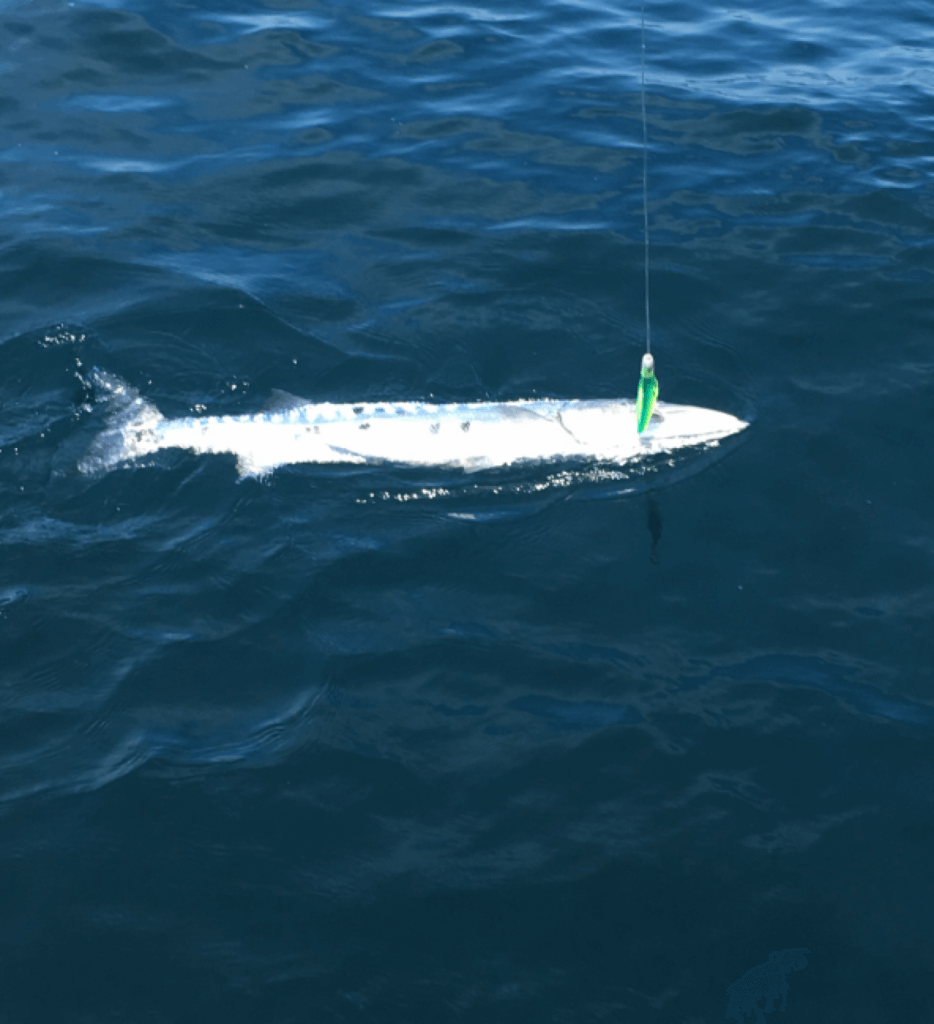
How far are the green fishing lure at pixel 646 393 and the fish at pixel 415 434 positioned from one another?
0.52 m

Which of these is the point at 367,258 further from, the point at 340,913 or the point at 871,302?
the point at 340,913

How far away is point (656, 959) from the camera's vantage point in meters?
8.97

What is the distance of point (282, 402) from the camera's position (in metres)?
14.2

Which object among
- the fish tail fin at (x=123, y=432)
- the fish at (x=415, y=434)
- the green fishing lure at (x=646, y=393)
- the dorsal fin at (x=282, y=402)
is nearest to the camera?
the green fishing lure at (x=646, y=393)

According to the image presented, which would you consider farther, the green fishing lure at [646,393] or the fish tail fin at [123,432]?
the fish tail fin at [123,432]

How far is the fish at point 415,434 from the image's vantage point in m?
13.6

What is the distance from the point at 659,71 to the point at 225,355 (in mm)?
11940

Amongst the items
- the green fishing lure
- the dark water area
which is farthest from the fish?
the green fishing lure

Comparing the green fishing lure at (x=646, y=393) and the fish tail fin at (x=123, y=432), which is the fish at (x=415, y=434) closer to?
the fish tail fin at (x=123, y=432)

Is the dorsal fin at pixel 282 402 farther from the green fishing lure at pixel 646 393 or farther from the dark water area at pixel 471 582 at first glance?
the green fishing lure at pixel 646 393

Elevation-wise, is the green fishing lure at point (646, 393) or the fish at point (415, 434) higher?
the green fishing lure at point (646, 393)

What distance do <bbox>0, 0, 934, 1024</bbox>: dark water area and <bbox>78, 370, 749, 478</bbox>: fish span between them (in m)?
0.35

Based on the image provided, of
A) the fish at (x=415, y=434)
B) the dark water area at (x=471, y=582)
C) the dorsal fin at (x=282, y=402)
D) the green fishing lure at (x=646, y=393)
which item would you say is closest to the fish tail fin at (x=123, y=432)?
the fish at (x=415, y=434)

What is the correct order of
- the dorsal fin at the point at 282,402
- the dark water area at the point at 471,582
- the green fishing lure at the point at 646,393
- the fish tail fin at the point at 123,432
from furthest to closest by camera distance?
the dorsal fin at the point at 282,402
the fish tail fin at the point at 123,432
the green fishing lure at the point at 646,393
the dark water area at the point at 471,582
